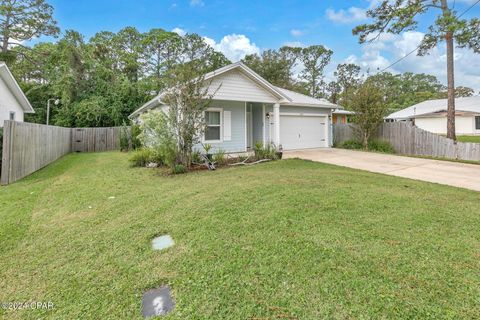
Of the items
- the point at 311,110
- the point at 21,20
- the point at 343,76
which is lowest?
the point at 311,110

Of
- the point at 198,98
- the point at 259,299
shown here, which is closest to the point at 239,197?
the point at 259,299

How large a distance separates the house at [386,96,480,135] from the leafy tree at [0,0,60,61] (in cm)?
3279

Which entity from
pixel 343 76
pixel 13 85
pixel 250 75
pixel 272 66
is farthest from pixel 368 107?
pixel 343 76

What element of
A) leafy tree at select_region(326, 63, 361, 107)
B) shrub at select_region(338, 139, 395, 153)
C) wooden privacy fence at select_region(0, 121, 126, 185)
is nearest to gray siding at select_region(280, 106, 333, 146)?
shrub at select_region(338, 139, 395, 153)

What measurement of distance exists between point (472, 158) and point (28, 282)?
46.3ft

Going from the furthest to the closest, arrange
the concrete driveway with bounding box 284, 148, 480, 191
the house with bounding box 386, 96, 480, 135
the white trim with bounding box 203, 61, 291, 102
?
the house with bounding box 386, 96, 480, 135
the white trim with bounding box 203, 61, 291, 102
the concrete driveway with bounding box 284, 148, 480, 191

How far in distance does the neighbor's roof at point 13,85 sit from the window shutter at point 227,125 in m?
10.6

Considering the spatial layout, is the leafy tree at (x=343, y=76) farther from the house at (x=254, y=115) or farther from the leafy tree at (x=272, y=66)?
the house at (x=254, y=115)

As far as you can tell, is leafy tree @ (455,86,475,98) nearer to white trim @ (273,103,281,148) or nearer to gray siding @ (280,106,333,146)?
gray siding @ (280,106,333,146)

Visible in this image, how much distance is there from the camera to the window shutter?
1215 centimetres

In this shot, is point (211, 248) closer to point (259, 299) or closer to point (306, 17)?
point (259, 299)

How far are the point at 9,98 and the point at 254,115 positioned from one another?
13570 millimetres

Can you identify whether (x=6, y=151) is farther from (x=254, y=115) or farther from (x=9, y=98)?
(x=9, y=98)

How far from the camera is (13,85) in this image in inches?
574
